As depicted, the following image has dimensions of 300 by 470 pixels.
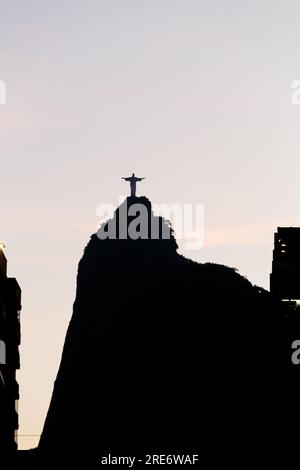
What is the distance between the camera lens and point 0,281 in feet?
611

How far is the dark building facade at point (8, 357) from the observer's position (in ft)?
601

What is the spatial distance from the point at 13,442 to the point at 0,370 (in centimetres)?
1381

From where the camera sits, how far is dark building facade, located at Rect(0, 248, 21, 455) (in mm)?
183225

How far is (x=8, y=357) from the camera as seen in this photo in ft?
627

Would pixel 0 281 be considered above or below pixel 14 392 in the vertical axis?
above

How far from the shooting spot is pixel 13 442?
191 m
